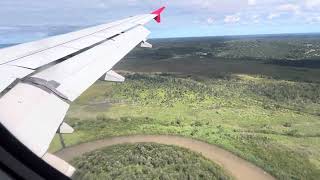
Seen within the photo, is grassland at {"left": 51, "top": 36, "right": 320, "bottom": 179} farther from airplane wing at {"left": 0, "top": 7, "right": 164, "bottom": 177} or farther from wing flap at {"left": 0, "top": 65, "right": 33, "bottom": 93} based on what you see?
wing flap at {"left": 0, "top": 65, "right": 33, "bottom": 93}

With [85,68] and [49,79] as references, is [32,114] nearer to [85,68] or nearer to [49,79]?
[49,79]

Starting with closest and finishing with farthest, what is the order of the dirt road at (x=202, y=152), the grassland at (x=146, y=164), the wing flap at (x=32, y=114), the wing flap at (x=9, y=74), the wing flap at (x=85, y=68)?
1. the wing flap at (x=32, y=114)
2. the wing flap at (x=9, y=74)
3. the wing flap at (x=85, y=68)
4. the grassland at (x=146, y=164)
5. the dirt road at (x=202, y=152)

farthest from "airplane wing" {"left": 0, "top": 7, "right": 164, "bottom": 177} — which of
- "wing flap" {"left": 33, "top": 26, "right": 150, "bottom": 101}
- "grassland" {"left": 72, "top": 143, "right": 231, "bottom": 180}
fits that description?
"grassland" {"left": 72, "top": 143, "right": 231, "bottom": 180}

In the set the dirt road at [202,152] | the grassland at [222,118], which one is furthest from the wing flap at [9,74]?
the dirt road at [202,152]

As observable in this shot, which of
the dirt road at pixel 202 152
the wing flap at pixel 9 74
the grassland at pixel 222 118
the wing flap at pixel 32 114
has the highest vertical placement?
the wing flap at pixel 9 74

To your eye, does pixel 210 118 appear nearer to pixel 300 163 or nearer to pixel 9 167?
pixel 300 163

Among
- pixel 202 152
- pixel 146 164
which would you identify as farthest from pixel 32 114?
pixel 202 152

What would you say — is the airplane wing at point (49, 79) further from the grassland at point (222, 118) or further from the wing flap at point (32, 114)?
the grassland at point (222, 118)
